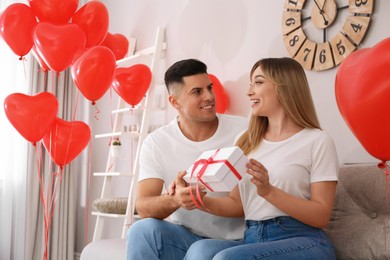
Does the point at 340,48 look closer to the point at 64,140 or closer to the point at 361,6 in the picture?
the point at 361,6

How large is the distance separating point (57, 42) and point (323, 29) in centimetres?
128

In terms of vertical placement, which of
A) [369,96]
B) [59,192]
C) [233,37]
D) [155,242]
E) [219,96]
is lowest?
[59,192]

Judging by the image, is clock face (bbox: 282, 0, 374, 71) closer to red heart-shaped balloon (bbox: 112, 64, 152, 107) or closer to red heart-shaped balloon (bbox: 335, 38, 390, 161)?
red heart-shaped balloon (bbox: 335, 38, 390, 161)

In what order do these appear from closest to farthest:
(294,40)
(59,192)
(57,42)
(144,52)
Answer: (294,40) < (57,42) < (144,52) < (59,192)

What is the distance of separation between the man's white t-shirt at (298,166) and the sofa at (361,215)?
9.5 inches

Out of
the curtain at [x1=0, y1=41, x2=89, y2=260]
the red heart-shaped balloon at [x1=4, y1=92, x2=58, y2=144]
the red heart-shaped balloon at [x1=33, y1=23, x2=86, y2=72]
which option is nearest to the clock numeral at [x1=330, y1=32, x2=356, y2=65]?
the red heart-shaped balloon at [x1=33, y1=23, x2=86, y2=72]

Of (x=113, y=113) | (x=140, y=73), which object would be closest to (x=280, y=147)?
(x=140, y=73)

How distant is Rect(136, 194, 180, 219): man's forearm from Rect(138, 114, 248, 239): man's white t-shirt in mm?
146

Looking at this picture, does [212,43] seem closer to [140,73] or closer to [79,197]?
[140,73]

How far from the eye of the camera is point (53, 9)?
8.98 feet

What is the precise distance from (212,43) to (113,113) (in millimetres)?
1059

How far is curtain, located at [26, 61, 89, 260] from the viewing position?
3973mm

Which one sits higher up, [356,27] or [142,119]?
[356,27]

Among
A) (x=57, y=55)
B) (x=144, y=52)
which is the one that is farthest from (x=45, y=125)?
(x=144, y=52)
